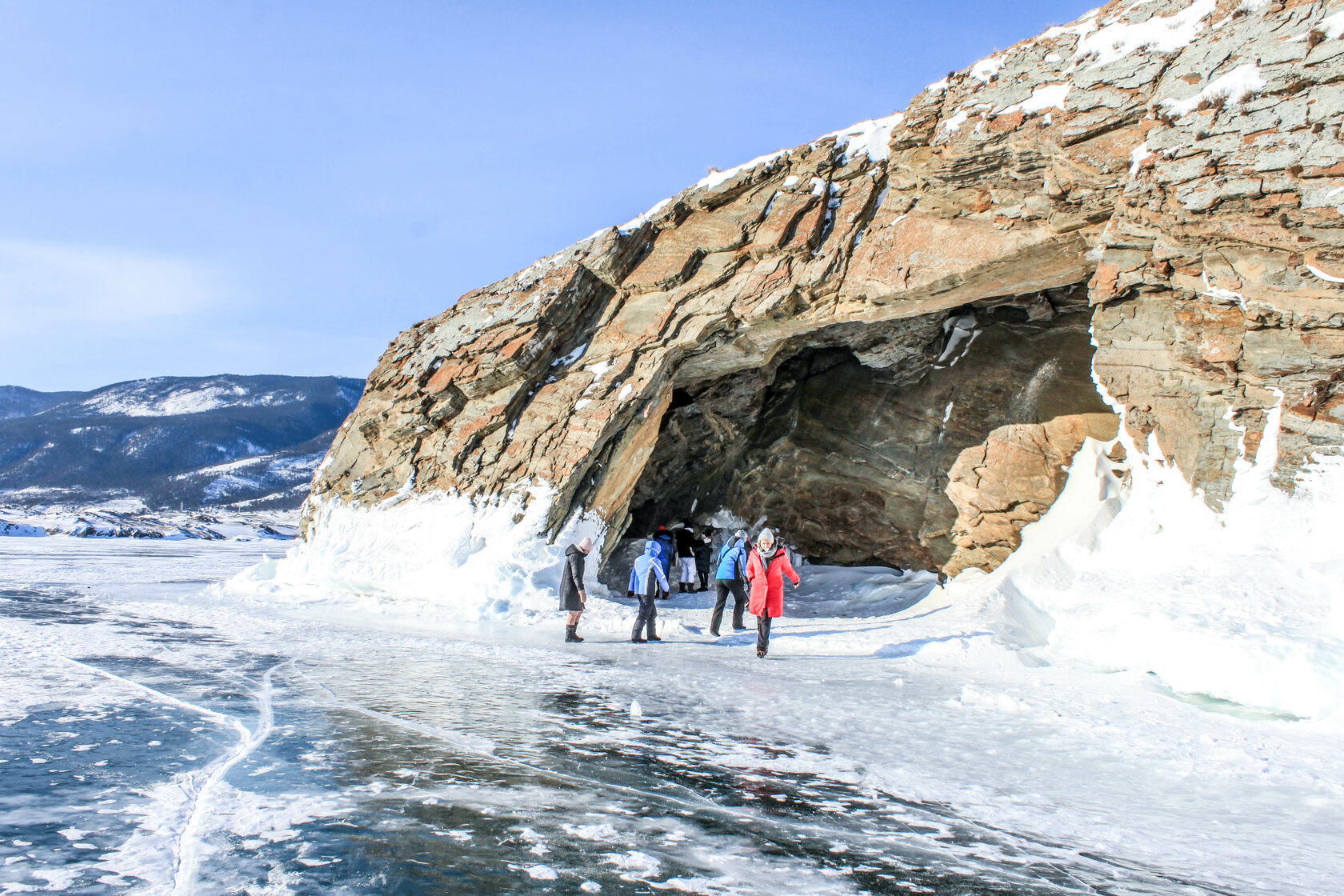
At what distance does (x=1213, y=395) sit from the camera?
9.28 metres

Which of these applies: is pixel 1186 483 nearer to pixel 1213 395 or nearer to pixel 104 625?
pixel 1213 395

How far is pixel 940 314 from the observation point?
1609 cm

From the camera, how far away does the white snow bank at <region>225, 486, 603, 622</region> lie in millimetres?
14086

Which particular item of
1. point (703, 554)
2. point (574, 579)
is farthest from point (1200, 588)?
point (703, 554)

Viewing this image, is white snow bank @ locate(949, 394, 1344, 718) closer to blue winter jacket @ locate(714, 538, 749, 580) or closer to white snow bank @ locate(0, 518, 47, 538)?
blue winter jacket @ locate(714, 538, 749, 580)

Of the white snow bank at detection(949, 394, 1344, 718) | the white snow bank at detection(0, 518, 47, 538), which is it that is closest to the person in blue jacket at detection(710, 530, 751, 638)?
the white snow bank at detection(949, 394, 1344, 718)

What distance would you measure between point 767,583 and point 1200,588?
4409 millimetres

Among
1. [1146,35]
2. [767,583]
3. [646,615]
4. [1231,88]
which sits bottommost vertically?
[646,615]

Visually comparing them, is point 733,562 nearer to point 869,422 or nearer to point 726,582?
point 726,582

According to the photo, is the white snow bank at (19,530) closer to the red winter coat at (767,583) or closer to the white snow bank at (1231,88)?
the red winter coat at (767,583)

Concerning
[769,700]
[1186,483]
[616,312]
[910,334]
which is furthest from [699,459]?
[769,700]

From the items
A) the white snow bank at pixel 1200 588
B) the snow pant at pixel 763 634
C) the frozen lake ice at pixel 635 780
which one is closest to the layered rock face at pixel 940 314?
the white snow bank at pixel 1200 588

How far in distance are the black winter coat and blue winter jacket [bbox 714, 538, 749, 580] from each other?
7.21 ft

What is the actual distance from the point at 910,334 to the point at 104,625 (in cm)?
1495
